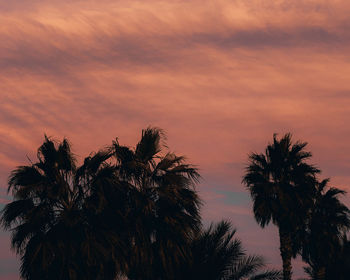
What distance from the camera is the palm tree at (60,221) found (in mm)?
32812

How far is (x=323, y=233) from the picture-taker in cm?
4972

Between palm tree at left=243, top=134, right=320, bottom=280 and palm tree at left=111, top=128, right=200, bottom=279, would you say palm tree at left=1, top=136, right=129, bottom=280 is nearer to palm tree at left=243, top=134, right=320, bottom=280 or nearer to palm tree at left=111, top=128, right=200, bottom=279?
palm tree at left=111, top=128, right=200, bottom=279

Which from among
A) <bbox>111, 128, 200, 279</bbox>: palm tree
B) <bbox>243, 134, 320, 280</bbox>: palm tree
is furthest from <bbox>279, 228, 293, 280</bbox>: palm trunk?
<bbox>111, 128, 200, 279</bbox>: palm tree

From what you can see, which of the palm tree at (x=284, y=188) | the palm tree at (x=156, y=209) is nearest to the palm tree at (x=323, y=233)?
the palm tree at (x=284, y=188)

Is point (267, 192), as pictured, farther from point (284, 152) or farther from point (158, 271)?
point (158, 271)

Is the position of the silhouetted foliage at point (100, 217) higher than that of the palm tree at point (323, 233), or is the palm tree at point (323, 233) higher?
the palm tree at point (323, 233)

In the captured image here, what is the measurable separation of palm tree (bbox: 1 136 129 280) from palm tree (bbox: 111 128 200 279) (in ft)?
3.86

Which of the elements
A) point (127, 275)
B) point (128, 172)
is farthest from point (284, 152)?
point (127, 275)

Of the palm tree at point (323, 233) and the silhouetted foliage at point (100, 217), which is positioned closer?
the silhouetted foliage at point (100, 217)

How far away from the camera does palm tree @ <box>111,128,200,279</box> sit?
112 feet

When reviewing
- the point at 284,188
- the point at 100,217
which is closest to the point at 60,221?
the point at 100,217

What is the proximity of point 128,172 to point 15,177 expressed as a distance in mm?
5119

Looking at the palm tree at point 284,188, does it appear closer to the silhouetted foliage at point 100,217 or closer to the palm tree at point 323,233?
the palm tree at point 323,233

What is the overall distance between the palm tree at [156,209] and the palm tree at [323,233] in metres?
15.0
